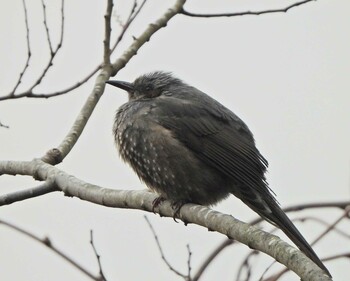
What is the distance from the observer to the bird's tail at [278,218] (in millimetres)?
5379

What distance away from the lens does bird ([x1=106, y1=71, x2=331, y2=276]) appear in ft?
19.4

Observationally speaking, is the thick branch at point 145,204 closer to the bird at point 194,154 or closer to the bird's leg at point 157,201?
the bird's leg at point 157,201

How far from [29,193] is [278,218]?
1.68 meters

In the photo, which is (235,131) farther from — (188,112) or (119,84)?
(119,84)

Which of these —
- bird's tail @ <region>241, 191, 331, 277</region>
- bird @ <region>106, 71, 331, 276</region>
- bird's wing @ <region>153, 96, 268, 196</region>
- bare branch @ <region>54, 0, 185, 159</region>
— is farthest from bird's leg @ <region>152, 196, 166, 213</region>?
bare branch @ <region>54, 0, 185, 159</region>

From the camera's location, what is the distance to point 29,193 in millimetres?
5477

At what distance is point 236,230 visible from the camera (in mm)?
4574

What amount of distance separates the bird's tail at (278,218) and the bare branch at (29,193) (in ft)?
4.67

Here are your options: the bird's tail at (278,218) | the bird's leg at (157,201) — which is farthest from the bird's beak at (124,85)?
the bird's tail at (278,218)

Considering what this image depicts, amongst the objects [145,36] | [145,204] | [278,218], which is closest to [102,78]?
[145,36]

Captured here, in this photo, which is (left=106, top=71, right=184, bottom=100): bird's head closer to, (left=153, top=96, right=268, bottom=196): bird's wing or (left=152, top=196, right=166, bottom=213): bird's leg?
(left=153, top=96, right=268, bottom=196): bird's wing

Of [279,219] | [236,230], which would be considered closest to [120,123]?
[279,219]

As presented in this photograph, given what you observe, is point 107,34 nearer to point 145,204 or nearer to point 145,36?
point 145,36

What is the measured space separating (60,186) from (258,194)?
1.41m
